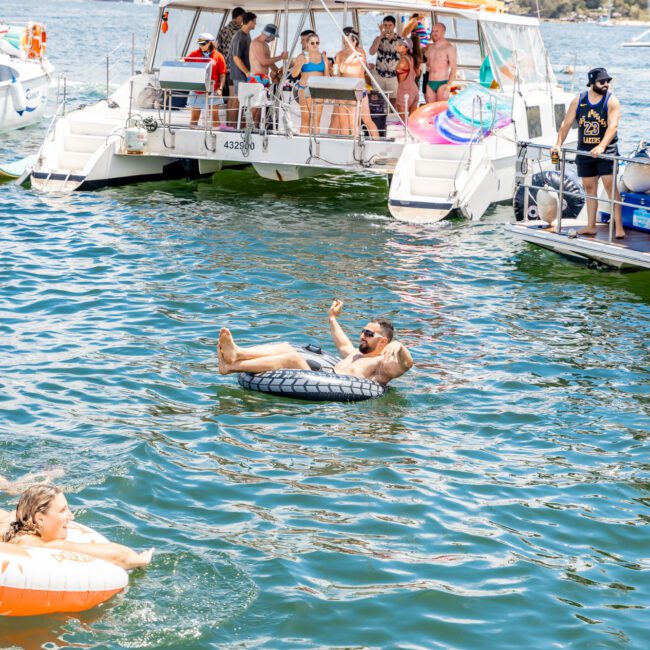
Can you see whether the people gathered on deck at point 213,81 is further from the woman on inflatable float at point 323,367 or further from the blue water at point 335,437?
the woman on inflatable float at point 323,367

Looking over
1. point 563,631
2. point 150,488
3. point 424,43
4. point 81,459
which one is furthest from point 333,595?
point 424,43

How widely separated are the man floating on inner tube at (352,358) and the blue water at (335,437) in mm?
266

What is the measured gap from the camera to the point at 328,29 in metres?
21.0

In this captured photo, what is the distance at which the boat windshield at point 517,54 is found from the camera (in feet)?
61.1

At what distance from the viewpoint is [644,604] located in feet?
21.6

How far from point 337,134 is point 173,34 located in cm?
514

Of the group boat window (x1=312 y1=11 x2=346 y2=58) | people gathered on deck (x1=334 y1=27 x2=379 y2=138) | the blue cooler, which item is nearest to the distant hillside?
boat window (x1=312 y1=11 x2=346 y2=58)

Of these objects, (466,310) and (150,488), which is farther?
(466,310)

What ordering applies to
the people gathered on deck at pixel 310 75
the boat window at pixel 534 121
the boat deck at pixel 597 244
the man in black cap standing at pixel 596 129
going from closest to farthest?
the boat deck at pixel 597 244
the man in black cap standing at pixel 596 129
the people gathered on deck at pixel 310 75
the boat window at pixel 534 121

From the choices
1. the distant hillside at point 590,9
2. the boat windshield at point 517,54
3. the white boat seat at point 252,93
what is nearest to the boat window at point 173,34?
the white boat seat at point 252,93

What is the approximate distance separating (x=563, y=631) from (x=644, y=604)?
66 cm

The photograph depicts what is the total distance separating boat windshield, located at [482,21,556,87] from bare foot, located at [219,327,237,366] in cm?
1056

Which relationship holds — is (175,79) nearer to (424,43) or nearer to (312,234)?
(312,234)

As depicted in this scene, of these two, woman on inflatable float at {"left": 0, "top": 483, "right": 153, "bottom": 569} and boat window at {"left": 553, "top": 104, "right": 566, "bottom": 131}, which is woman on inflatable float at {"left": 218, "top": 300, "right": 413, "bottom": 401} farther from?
boat window at {"left": 553, "top": 104, "right": 566, "bottom": 131}
